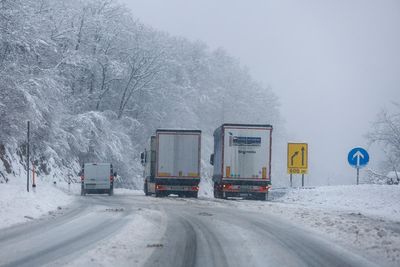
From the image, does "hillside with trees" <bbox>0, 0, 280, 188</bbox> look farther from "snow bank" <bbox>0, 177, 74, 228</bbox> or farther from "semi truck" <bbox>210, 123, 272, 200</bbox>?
"semi truck" <bbox>210, 123, 272, 200</bbox>

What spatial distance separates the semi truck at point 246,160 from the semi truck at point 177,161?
3516mm

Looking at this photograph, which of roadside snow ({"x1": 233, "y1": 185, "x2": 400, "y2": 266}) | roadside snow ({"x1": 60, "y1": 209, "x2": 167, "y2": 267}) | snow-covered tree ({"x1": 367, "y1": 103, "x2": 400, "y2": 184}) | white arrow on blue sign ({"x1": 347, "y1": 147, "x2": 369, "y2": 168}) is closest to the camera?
roadside snow ({"x1": 60, "y1": 209, "x2": 167, "y2": 267})

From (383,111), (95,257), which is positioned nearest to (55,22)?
(383,111)

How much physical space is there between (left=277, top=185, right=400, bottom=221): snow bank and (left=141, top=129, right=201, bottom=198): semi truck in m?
5.74

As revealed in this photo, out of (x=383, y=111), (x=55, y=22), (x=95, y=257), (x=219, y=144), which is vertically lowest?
(x=95, y=257)

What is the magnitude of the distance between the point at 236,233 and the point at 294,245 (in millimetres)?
→ 2252

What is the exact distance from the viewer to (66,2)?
5359 centimetres

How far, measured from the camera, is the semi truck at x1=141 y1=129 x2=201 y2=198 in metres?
35.5

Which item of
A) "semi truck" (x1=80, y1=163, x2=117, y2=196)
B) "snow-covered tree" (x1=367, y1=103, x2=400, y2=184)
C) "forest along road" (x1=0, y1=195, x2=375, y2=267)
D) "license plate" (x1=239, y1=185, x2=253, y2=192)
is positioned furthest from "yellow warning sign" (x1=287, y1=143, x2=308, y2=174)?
"semi truck" (x1=80, y1=163, x2=117, y2=196)

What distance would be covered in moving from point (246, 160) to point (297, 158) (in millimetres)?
2564

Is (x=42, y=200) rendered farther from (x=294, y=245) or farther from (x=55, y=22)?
(x=55, y=22)

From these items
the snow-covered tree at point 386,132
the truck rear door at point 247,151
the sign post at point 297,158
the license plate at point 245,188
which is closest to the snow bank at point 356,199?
the sign post at point 297,158

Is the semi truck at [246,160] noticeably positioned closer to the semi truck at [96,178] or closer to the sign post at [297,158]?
the sign post at [297,158]

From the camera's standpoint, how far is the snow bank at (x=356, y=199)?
22125 mm
